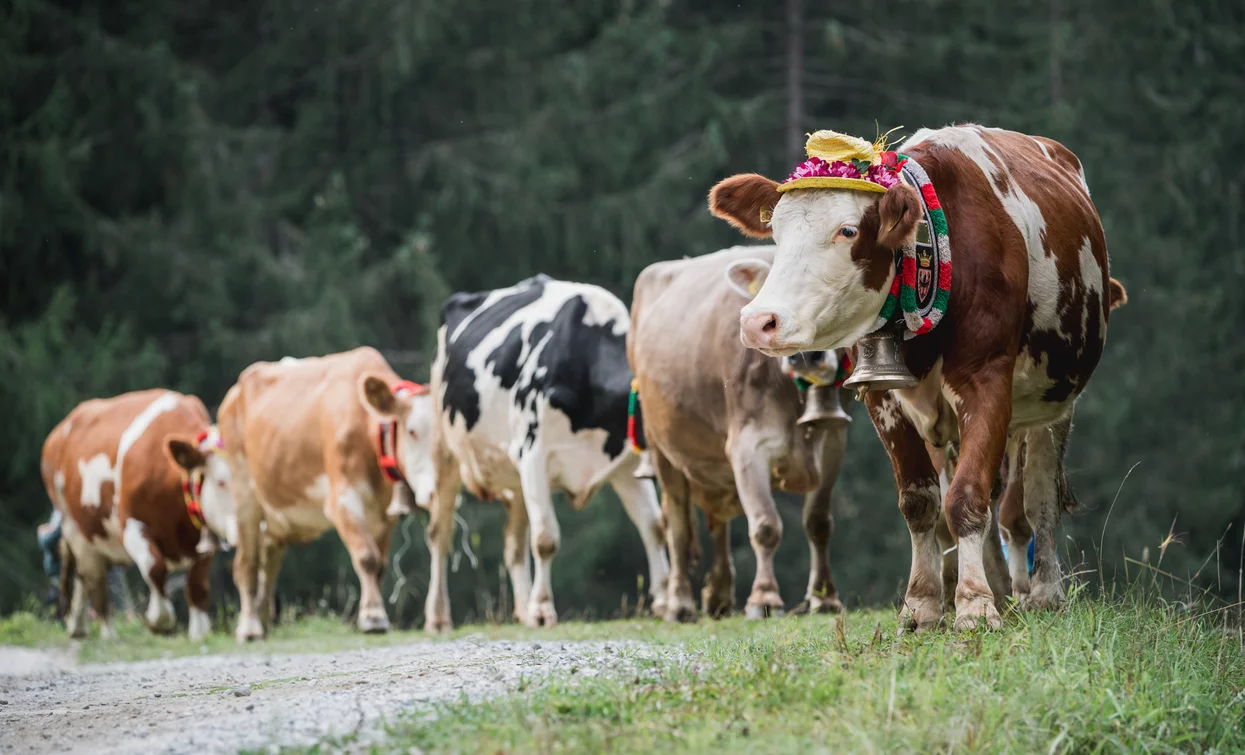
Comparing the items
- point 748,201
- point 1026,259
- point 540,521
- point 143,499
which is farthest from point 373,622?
point 1026,259

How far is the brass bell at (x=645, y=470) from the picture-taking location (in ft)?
31.4

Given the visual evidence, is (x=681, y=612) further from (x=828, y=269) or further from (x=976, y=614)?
(x=828, y=269)

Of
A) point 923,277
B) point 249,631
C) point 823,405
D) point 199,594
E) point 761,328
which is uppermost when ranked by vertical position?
point 923,277

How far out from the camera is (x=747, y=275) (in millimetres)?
8062

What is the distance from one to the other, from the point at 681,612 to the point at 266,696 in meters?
4.48

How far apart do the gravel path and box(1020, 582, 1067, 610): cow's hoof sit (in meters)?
1.50

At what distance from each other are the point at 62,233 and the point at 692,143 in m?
9.79

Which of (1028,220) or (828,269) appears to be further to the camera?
(1028,220)

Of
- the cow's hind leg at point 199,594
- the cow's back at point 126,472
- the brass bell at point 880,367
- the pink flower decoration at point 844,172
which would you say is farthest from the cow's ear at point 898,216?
the cow's back at point 126,472

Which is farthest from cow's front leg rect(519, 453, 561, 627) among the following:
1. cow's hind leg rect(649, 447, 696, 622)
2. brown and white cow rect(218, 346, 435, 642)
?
brown and white cow rect(218, 346, 435, 642)

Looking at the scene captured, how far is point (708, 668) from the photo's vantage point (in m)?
4.75

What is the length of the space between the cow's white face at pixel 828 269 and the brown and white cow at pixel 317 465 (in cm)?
622

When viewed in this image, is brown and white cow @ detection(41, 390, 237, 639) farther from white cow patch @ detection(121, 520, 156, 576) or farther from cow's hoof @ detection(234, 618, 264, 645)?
cow's hoof @ detection(234, 618, 264, 645)

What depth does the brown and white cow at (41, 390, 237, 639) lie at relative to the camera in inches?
504
